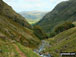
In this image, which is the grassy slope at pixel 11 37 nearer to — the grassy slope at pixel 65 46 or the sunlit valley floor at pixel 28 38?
the sunlit valley floor at pixel 28 38

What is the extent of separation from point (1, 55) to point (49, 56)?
23.2m

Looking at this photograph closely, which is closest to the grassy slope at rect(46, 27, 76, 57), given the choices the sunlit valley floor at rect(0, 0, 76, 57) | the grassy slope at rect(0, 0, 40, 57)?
the sunlit valley floor at rect(0, 0, 76, 57)

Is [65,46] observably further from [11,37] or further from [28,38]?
[28,38]

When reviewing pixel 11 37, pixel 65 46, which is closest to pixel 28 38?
pixel 11 37

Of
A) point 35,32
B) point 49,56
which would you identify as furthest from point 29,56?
point 35,32

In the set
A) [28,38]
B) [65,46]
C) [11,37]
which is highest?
[11,37]

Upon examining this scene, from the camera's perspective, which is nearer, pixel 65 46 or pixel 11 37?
pixel 65 46

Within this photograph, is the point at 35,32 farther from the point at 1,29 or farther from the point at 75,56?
the point at 75,56

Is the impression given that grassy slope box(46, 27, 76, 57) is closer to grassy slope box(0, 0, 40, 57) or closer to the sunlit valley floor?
the sunlit valley floor

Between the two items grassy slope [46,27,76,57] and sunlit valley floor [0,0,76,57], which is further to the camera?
grassy slope [46,27,76,57]

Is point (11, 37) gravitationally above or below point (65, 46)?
above

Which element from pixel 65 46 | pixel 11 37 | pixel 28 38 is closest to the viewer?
pixel 65 46

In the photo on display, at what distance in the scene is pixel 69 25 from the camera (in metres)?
A: 170

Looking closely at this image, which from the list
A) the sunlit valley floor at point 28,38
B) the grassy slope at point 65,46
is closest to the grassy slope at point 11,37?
the sunlit valley floor at point 28,38
